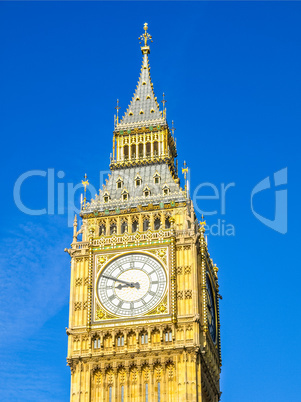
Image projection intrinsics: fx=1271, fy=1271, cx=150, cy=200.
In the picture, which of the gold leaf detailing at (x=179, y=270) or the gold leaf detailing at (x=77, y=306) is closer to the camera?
the gold leaf detailing at (x=179, y=270)

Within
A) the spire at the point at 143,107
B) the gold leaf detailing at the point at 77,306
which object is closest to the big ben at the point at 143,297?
the gold leaf detailing at the point at 77,306

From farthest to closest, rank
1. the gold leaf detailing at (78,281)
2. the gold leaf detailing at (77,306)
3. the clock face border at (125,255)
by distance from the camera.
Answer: the gold leaf detailing at (78,281) < the gold leaf detailing at (77,306) < the clock face border at (125,255)

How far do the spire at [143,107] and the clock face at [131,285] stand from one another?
12.0 m

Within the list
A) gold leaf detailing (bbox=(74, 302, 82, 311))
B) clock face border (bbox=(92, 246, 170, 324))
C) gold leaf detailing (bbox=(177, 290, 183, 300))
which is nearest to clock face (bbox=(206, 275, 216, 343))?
gold leaf detailing (bbox=(177, 290, 183, 300))

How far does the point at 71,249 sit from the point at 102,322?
5.57 m

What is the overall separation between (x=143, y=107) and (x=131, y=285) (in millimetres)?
15583

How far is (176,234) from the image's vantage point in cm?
7650

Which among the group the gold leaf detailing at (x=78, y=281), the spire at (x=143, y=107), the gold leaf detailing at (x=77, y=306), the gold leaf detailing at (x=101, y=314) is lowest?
the gold leaf detailing at (x=101, y=314)

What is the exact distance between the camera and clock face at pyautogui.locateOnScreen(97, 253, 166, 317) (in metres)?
74.6

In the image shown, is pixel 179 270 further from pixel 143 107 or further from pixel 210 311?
pixel 143 107

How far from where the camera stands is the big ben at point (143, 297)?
72812mm

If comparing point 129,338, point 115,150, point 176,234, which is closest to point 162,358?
point 129,338

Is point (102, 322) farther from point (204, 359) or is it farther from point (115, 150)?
point (115, 150)

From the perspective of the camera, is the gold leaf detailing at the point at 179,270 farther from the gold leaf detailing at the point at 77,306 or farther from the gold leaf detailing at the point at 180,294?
the gold leaf detailing at the point at 77,306
